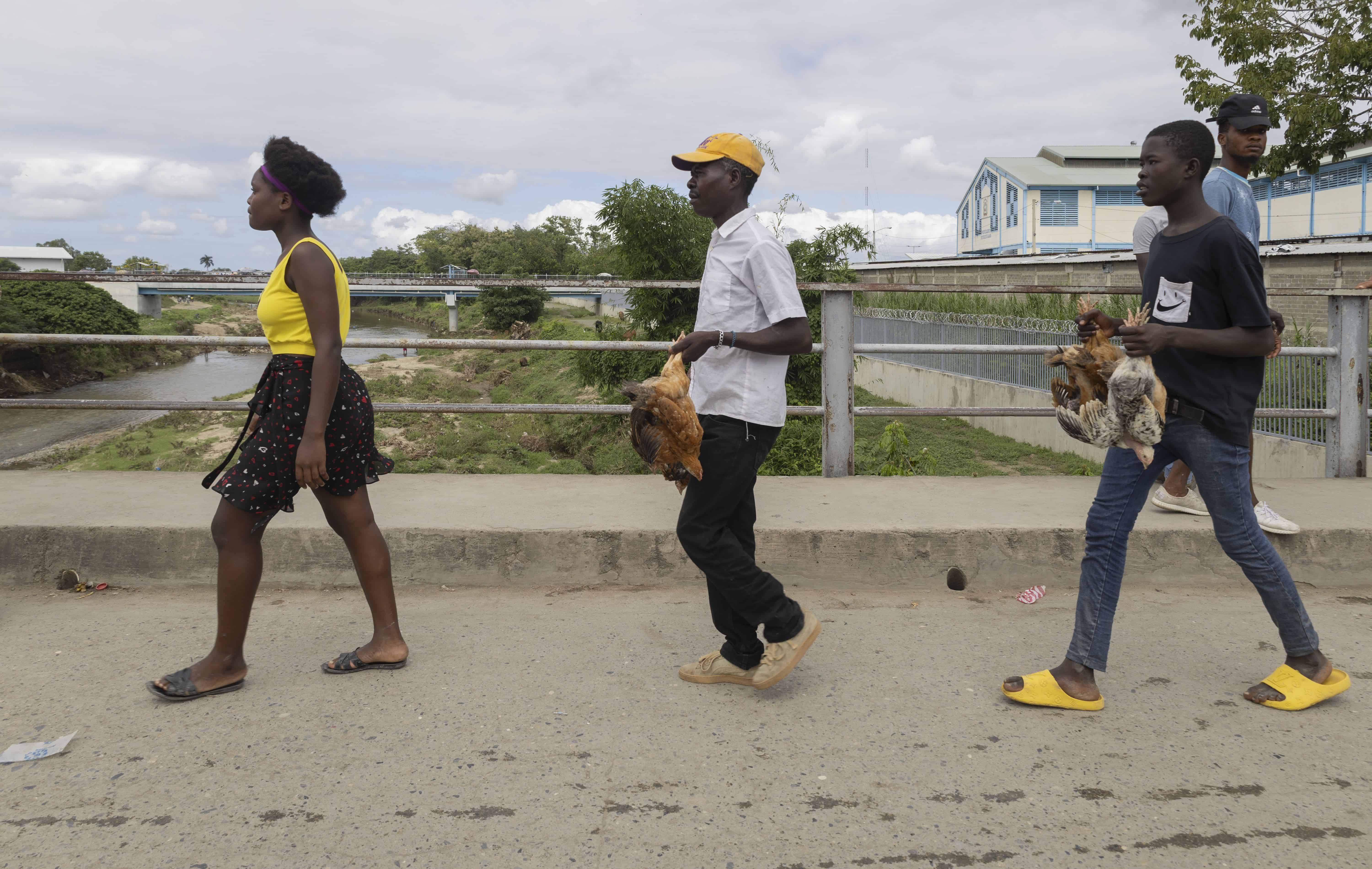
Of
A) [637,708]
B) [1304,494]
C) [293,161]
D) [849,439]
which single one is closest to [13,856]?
[637,708]

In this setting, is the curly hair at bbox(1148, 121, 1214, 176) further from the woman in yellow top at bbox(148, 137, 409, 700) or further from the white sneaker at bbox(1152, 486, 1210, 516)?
the woman in yellow top at bbox(148, 137, 409, 700)

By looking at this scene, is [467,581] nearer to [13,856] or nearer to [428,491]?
[428,491]

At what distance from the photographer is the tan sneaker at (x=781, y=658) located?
10.6 feet

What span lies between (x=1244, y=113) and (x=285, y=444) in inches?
148

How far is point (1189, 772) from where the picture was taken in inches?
107

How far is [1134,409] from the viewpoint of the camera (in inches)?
118

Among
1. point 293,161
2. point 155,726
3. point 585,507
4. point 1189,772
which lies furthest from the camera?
point 585,507

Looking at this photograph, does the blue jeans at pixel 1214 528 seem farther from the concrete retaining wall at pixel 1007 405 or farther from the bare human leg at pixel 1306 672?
the concrete retaining wall at pixel 1007 405

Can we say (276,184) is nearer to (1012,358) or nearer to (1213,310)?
(1213,310)

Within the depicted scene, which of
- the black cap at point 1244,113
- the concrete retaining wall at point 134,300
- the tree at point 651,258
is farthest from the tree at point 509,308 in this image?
the black cap at point 1244,113

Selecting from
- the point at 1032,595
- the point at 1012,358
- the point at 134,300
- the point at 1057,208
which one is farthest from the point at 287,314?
the point at 134,300

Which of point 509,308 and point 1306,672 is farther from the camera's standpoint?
point 509,308

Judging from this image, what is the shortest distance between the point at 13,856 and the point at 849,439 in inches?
174

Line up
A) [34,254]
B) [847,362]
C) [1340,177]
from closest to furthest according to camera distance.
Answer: [847,362] < [1340,177] < [34,254]
